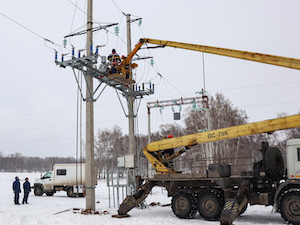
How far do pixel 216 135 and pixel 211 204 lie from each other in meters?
3.03

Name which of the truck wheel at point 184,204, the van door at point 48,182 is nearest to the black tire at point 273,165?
the truck wheel at point 184,204

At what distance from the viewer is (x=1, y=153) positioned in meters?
158

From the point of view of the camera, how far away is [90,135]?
15.7 m

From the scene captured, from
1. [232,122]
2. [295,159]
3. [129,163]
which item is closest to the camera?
[295,159]

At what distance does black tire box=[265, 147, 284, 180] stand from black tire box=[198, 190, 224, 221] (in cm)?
225

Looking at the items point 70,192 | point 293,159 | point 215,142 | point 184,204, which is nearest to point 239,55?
point 293,159

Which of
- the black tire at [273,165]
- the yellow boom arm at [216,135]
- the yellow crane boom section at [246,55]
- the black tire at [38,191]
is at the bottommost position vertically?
the black tire at [38,191]

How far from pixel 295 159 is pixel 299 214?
1.98m

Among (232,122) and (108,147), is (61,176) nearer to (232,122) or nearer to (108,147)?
(232,122)

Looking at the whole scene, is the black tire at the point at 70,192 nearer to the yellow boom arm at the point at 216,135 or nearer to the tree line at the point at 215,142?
the tree line at the point at 215,142

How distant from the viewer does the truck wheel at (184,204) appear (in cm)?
1323

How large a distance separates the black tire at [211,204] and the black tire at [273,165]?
88.6 inches

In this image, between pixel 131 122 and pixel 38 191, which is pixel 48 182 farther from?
pixel 131 122

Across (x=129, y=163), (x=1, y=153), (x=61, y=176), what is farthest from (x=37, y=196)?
(x=1, y=153)
